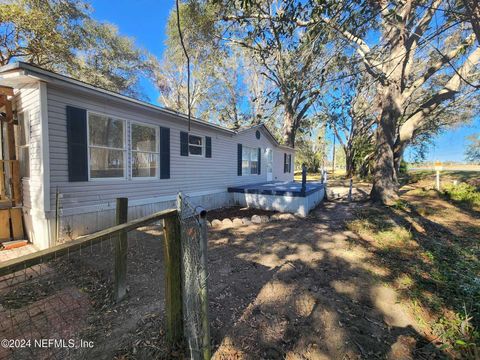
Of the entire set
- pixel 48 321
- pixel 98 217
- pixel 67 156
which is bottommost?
pixel 48 321

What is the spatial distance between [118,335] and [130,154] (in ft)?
14.9

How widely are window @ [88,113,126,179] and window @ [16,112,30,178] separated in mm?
1168

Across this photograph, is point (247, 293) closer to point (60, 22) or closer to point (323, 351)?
point (323, 351)

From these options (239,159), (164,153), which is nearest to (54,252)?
(164,153)

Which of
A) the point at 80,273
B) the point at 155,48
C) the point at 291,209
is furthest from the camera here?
the point at 155,48

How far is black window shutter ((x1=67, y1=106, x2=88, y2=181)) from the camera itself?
455 centimetres

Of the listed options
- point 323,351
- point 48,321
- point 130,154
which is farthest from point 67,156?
point 323,351

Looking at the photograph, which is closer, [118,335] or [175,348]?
[175,348]

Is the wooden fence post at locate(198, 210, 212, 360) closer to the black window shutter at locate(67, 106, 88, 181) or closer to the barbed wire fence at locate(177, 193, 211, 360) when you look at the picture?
the barbed wire fence at locate(177, 193, 211, 360)

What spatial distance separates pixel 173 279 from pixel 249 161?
31.9 feet

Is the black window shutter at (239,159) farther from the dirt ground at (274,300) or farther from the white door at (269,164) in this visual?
the dirt ground at (274,300)

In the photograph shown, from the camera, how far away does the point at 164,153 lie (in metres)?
6.57

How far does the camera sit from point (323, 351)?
2.02 metres

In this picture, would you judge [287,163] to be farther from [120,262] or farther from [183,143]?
Answer: [120,262]
